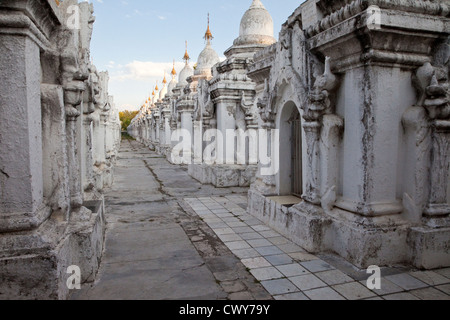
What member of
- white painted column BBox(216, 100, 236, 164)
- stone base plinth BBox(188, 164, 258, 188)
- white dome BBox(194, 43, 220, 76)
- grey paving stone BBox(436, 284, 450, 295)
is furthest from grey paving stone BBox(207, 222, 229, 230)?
white dome BBox(194, 43, 220, 76)

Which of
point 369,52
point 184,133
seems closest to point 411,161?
point 369,52

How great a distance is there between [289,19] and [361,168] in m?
2.84

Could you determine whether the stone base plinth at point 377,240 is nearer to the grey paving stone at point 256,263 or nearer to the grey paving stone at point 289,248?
the grey paving stone at point 289,248

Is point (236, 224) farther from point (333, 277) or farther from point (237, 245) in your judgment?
point (333, 277)

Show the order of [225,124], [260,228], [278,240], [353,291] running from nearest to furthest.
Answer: [353,291] → [278,240] → [260,228] → [225,124]

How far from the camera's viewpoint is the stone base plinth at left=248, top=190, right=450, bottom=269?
152 inches

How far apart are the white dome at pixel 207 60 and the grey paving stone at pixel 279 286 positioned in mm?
11624

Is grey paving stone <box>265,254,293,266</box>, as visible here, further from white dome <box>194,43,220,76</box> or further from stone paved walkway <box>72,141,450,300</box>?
white dome <box>194,43,220,76</box>

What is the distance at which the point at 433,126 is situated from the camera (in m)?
3.99

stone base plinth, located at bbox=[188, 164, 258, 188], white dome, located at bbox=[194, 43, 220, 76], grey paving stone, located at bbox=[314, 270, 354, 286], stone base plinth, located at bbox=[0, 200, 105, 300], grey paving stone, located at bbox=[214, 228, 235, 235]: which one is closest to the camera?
stone base plinth, located at bbox=[0, 200, 105, 300]

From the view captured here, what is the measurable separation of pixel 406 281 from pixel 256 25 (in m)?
8.12

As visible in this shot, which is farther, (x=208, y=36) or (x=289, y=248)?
(x=208, y=36)

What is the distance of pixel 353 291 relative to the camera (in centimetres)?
340

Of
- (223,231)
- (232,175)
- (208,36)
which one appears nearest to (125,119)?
(208,36)
